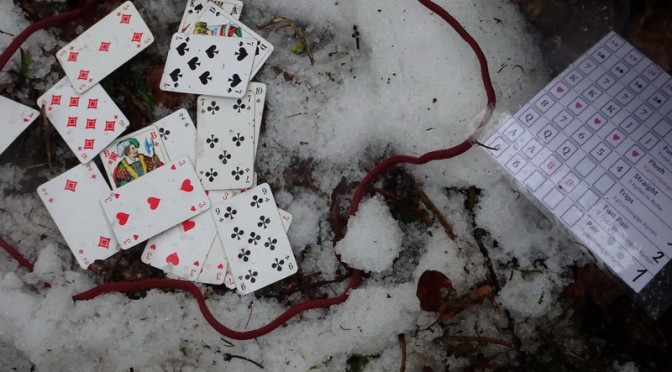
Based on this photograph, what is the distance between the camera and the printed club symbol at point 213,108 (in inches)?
100.0

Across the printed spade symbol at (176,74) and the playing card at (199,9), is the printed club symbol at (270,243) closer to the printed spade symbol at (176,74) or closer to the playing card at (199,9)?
the printed spade symbol at (176,74)

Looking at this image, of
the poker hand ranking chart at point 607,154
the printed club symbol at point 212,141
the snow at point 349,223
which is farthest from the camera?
the printed club symbol at point 212,141

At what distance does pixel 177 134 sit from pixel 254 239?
58cm

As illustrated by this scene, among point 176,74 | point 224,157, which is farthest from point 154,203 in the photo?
point 176,74

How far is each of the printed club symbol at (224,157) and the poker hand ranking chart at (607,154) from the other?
44.0 inches

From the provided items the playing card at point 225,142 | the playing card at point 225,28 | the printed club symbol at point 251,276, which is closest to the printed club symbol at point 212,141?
the playing card at point 225,142

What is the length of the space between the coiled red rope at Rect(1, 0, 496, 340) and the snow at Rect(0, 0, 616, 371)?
4 centimetres

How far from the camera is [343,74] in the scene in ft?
8.46

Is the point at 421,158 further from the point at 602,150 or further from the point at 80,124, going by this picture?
the point at 80,124

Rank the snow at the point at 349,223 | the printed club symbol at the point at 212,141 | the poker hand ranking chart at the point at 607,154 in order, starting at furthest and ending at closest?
the printed club symbol at the point at 212,141, the snow at the point at 349,223, the poker hand ranking chart at the point at 607,154

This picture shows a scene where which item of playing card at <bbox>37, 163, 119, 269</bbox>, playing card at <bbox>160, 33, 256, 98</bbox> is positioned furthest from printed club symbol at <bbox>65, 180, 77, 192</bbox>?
playing card at <bbox>160, 33, 256, 98</bbox>

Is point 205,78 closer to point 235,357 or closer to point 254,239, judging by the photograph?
point 254,239

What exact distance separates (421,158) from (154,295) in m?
1.27

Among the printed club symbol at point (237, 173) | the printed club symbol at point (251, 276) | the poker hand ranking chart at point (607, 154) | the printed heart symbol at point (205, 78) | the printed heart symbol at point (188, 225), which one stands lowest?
the printed heart symbol at point (188, 225)
